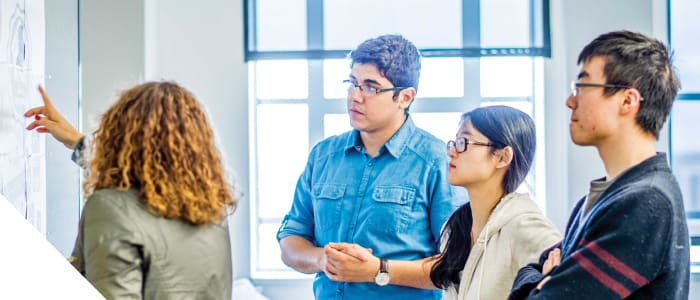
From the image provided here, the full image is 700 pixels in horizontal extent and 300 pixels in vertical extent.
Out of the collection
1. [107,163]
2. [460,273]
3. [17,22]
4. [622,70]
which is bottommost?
[460,273]

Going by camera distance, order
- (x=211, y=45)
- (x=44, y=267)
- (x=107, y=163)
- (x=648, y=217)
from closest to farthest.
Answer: (x=44, y=267)
(x=648, y=217)
(x=107, y=163)
(x=211, y=45)

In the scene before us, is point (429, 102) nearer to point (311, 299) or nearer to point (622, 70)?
point (311, 299)

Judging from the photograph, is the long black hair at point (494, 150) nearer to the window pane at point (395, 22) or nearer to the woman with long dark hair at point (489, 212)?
the woman with long dark hair at point (489, 212)

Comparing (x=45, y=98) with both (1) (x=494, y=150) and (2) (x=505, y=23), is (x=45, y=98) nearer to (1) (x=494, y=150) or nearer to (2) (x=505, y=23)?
(1) (x=494, y=150)

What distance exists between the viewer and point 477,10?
13.9 ft

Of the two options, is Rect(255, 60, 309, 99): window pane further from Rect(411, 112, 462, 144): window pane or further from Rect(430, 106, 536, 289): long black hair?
Rect(430, 106, 536, 289): long black hair

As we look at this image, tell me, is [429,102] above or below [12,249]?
above

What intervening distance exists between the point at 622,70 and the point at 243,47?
294 cm

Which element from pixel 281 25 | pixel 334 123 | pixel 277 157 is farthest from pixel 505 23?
pixel 277 157

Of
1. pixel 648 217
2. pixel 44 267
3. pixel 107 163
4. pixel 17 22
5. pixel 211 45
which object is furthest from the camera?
pixel 211 45

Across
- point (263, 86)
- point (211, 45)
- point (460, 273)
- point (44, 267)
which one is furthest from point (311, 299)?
point (44, 267)

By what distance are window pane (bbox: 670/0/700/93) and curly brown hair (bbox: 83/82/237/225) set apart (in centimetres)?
336

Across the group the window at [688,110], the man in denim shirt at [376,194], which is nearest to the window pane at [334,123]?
the window at [688,110]

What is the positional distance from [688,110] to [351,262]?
9.41 ft
